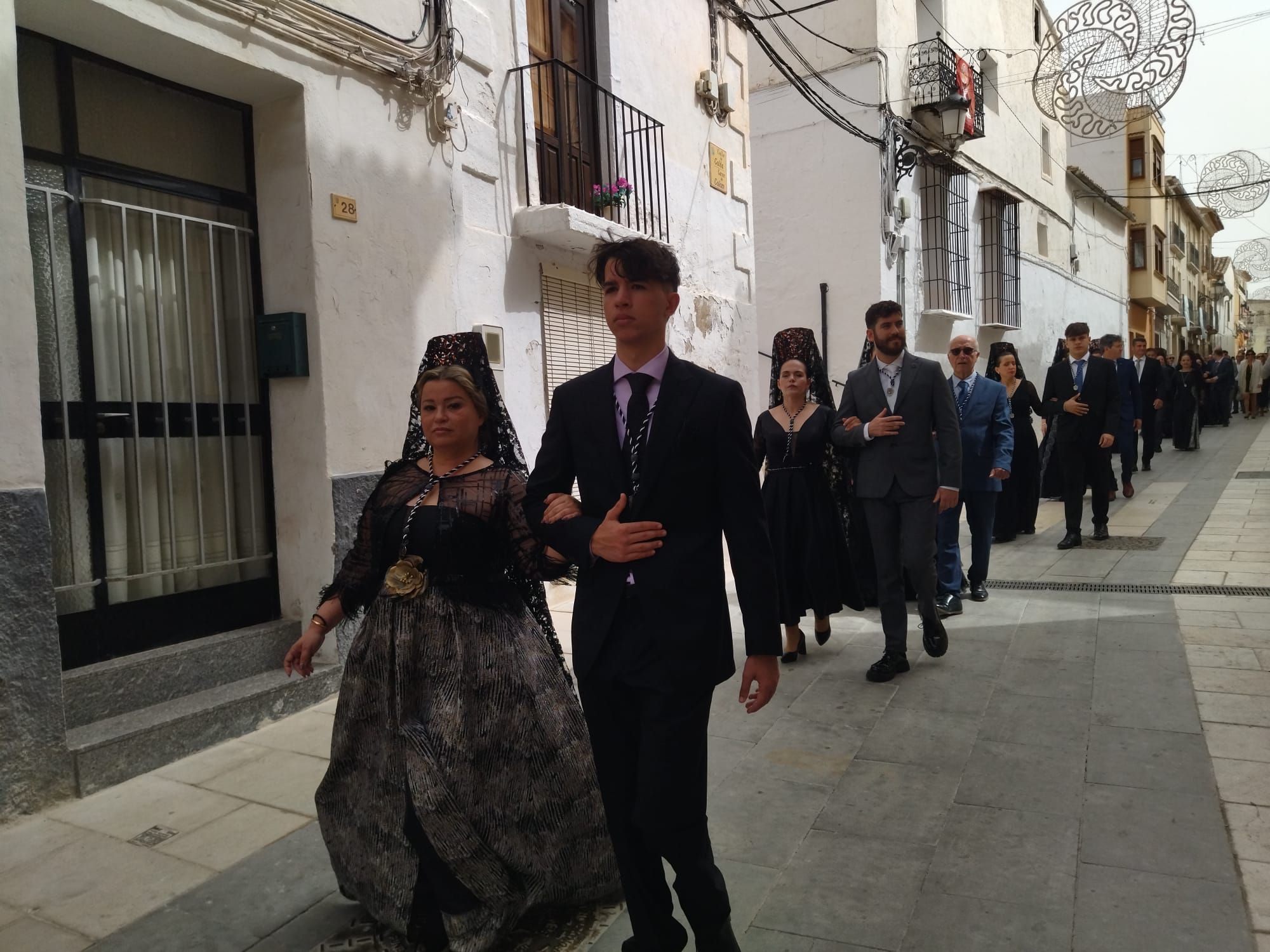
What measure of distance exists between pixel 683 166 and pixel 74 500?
662 centimetres

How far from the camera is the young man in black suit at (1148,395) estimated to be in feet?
Result: 45.4

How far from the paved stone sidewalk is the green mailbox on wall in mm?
1768

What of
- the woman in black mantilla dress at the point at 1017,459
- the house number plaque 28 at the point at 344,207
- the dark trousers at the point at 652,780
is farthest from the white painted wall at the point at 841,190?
the dark trousers at the point at 652,780

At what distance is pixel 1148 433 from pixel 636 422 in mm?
14704

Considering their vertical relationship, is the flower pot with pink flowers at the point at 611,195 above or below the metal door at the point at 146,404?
above

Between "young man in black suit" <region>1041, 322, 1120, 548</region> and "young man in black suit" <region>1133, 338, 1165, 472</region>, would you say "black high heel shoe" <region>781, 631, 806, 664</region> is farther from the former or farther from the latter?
"young man in black suit" <region>1133, 338, 1165, 472</region>

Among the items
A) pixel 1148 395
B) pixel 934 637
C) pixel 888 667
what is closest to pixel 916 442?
pixel 934 637

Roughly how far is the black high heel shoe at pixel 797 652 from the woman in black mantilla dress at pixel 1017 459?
14.3ft

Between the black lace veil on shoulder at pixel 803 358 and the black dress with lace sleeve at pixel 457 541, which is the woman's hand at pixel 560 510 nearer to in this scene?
the black dress with lace sleeve at pixel 457 541

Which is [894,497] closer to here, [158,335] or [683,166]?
[158,335]

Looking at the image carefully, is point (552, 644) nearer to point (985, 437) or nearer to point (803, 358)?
point (803, 358)

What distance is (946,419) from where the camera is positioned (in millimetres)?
4844

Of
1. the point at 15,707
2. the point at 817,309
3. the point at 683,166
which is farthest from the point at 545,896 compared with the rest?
the point at 817,309

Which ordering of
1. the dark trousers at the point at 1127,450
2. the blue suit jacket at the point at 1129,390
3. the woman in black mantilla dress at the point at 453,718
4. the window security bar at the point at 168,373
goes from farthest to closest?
the dark trousers at the point at 1127,450 < the blue suit jacket at the point at 1129,390 < the window security bar at the point at 168,373 < the woman in black mantilla dress at the point at 453,718
